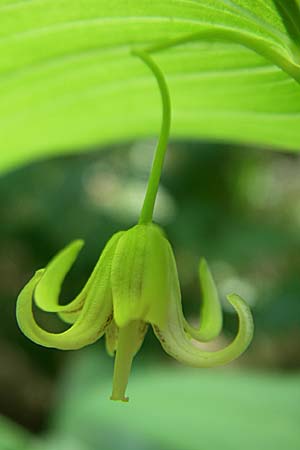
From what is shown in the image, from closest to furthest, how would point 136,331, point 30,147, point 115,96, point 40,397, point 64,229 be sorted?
point 136,331 < point 115,96 < point 30,147 < point 64,229 < point 40,397

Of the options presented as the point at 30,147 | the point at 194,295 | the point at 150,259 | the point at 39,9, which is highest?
the point at 39,9

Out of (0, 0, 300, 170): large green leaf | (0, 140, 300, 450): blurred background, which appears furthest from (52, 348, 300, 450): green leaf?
(0, 0, 300, 170): large green leaf

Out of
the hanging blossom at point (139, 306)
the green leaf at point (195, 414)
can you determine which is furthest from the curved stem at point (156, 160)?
the green leaf at point (195, 414)

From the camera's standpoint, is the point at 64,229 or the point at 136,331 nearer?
the point at 136,331

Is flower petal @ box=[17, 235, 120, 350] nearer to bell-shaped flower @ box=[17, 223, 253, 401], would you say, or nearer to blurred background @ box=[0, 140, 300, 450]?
bell-shaped flower @ box=[17, 223, 253, 401]

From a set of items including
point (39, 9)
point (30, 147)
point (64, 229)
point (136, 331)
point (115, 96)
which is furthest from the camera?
point (64, 229)

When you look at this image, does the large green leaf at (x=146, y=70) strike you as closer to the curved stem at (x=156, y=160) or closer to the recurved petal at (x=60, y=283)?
the curved stem at (x=156, y=160)

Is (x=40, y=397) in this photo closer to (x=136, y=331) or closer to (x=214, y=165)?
(x=214, y=165)

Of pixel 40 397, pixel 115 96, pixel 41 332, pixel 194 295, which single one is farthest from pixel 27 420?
pixel 41 332
